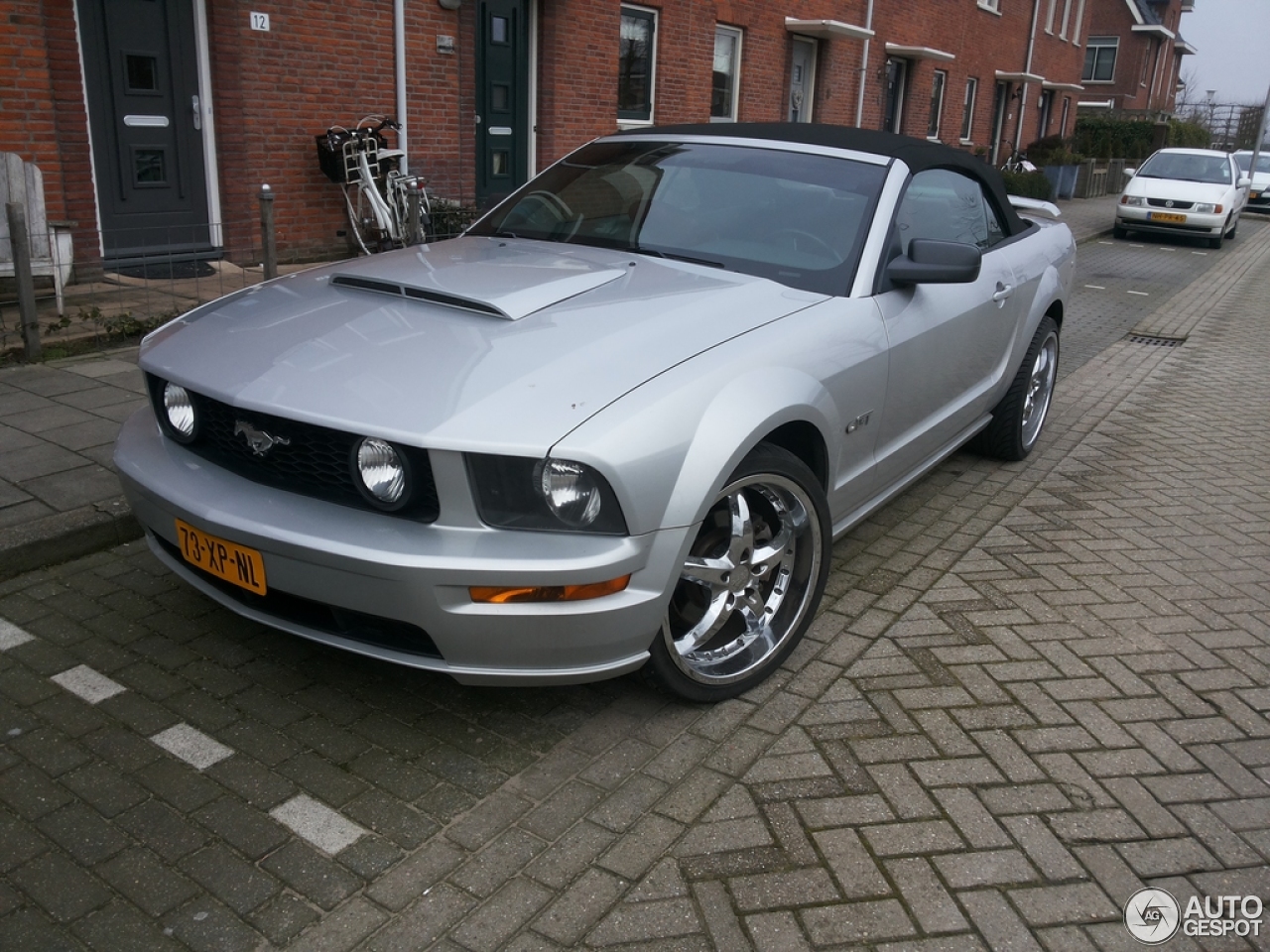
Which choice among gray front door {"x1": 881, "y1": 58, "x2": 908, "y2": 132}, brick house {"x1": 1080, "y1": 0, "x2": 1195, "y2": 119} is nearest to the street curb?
gray front door {"x1": 881, "y1": 58, "x2": 908, "y2": 132}

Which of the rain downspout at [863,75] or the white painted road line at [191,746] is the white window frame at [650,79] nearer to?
the rain downspout at [863,75]

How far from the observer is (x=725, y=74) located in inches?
626

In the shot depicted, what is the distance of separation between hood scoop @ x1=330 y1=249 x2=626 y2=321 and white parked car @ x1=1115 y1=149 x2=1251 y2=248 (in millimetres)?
17175

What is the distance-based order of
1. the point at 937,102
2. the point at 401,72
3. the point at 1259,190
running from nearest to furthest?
the point at 401,72, the point at 937,102, the point at 1259,190

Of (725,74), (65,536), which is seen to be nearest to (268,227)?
(65,536)

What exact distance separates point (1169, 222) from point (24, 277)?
687 inches

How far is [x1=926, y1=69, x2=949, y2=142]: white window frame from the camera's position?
23.3 meters

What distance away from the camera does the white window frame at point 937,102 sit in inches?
916

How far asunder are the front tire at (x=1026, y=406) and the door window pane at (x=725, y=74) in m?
10.5

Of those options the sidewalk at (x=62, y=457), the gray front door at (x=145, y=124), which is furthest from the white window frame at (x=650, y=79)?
the sidewalk at (x=62, y=457)

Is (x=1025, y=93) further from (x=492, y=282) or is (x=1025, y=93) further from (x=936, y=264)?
(x=492, y=282)

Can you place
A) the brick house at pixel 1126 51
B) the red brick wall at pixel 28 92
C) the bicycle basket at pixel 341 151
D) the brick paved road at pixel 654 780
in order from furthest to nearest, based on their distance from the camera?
the brick house at pixel 1126 51 < the bicycle basket at pixel 341 151 < the red brick wall at pixel 28 92 < the brick paved road at pixel 654 780

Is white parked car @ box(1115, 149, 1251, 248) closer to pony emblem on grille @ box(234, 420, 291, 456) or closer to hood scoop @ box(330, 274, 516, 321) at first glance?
hood scoop @ box(330, 274, 516, 321)

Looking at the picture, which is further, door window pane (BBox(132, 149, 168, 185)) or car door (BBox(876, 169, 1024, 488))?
door window pane (BBox(132, 149, 168, 185))
